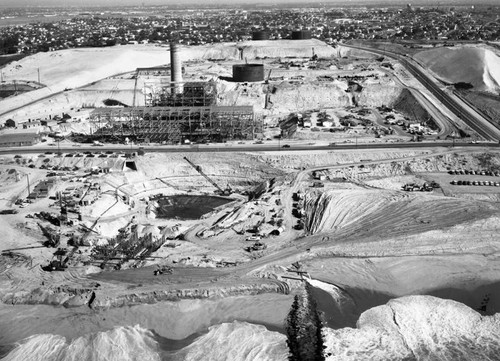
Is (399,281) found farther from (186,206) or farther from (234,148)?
(234,148)

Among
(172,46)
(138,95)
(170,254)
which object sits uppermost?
(172,46)

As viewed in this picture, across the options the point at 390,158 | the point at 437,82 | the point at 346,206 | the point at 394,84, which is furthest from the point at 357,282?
the point at 437,82

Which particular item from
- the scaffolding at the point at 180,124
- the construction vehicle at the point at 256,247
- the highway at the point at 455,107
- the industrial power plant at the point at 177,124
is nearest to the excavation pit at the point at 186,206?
the construction vehicle at the point at 256,247

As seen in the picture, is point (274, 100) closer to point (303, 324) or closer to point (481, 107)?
point (481, 107)

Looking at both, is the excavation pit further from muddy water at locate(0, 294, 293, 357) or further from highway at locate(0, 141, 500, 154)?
muddy water at locate(0, 294, 293, 357)

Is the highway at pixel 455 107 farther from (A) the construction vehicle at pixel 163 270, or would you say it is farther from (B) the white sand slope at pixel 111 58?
(A) the construction vehicle at pixel 163 270

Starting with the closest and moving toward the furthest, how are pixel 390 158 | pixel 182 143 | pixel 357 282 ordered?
pixel 357 282, pixel 390 158, pixel 182 143
